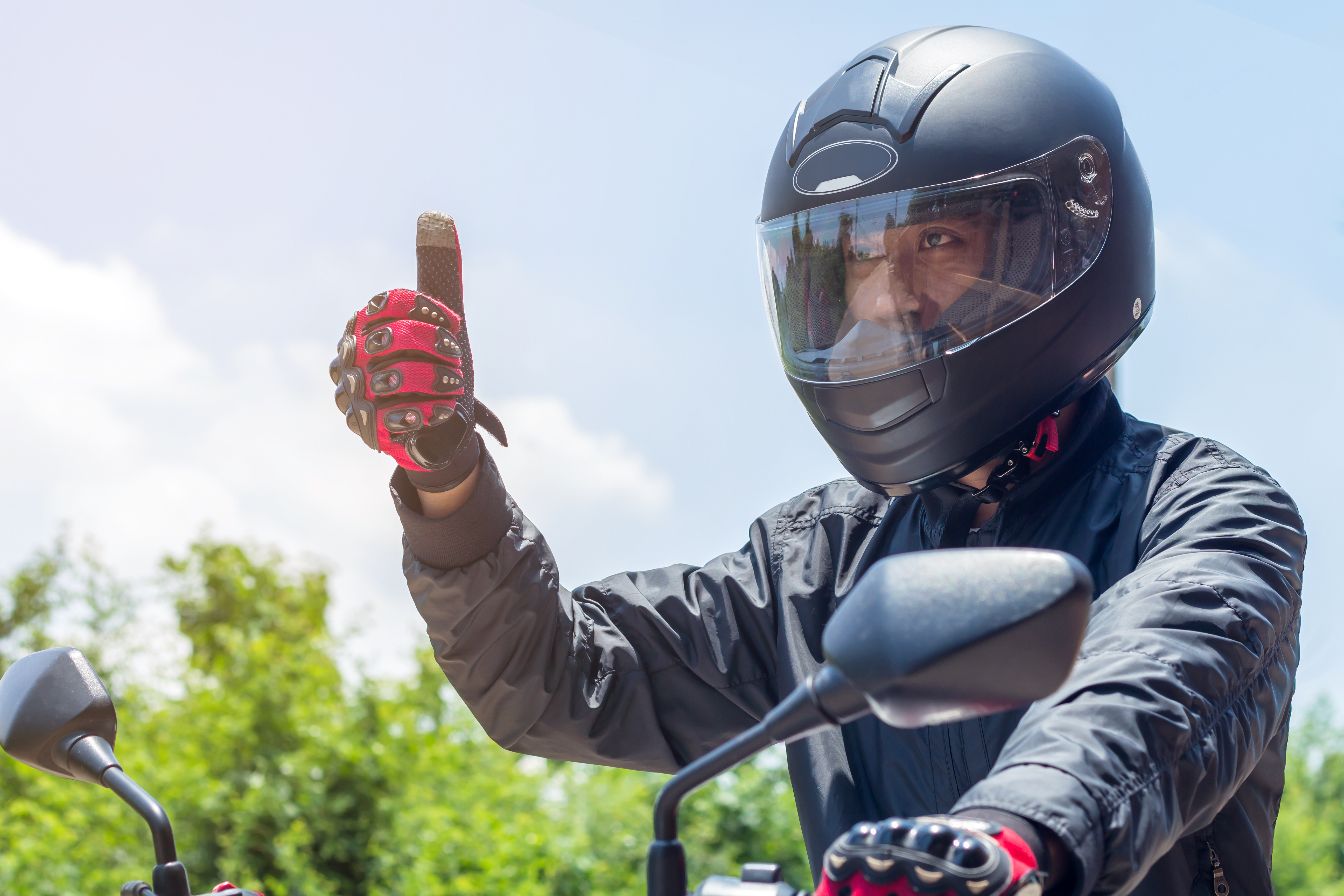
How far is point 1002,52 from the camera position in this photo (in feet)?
6.45

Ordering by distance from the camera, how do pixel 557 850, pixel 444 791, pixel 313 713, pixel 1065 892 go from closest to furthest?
pixel 1065 892 < pixel 557 850 < pixel 444 791 < pixel 313 713

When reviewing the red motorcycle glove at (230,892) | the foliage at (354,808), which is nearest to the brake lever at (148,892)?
the red motorcycle glove at (230,892)

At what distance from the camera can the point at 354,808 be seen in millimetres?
5609

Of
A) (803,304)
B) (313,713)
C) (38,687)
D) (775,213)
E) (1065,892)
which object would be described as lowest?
(313,713)

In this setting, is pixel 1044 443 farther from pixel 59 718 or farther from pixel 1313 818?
pixel 1313 818

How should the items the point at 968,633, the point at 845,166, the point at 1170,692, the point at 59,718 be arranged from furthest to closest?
the point at 845,166
the point at 59,718
the point at 1170,692
the point at 968,633

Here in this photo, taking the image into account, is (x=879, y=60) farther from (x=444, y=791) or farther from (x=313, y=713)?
(x=313, y=713)

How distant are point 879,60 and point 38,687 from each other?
1620mm

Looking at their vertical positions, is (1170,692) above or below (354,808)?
above

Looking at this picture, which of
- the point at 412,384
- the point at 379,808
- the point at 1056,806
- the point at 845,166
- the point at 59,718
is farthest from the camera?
the point at 379,808

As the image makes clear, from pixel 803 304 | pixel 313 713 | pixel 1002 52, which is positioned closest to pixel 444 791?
pixel 313 713

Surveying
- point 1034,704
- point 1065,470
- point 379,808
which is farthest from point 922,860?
point 379,808

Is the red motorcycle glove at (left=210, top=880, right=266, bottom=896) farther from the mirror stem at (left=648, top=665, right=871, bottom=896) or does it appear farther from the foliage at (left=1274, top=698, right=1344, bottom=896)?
the foliage at (left=1274, top=698, right=1344, bottom=896)

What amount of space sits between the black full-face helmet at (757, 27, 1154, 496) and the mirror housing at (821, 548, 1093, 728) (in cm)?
99
